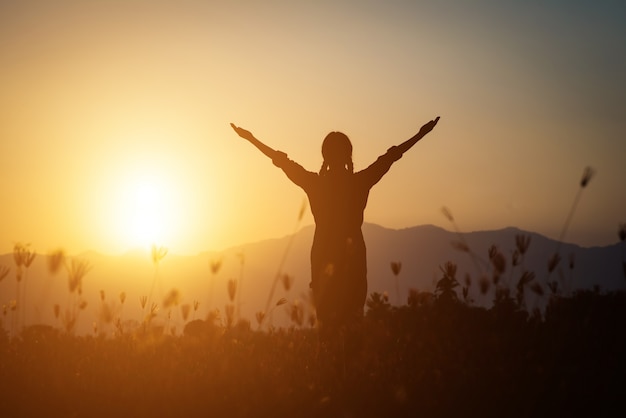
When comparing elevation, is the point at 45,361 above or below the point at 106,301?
below

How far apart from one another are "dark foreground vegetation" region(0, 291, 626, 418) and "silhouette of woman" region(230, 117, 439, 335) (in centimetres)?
143

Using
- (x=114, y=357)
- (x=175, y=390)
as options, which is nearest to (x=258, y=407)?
(x=175, y=390)

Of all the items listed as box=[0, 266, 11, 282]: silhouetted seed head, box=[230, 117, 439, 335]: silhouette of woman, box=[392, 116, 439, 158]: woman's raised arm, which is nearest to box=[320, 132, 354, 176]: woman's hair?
box=[230, 117, 439, 335]: silhouette of woman

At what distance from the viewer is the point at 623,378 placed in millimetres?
5766

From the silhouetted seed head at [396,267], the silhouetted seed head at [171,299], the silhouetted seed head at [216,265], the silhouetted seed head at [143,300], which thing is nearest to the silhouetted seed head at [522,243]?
the silhouetted seed head at [396,267]

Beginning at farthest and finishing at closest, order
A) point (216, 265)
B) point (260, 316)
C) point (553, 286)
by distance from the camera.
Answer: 1. point (216, 265)
2. point (260, 316)
3. point (553, 286)

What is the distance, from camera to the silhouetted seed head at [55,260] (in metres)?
6.76

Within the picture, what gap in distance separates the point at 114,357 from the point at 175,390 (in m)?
1.53

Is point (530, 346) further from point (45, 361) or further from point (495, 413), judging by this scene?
point (45, 361)

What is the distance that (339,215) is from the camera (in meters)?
9.59

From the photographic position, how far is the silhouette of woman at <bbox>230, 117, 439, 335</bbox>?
9375mm

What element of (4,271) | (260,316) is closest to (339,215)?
(260,316)

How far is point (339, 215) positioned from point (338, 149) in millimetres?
A: 904

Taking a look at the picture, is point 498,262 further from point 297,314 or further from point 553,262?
point 297,314
